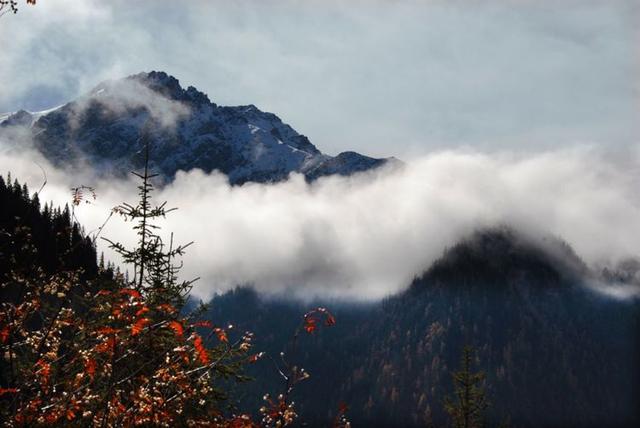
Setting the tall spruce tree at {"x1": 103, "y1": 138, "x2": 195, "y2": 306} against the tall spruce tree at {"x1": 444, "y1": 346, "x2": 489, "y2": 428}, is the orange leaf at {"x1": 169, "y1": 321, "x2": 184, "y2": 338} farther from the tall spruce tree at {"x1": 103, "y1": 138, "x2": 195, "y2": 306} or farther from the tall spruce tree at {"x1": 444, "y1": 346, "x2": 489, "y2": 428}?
the tall spruce tree at {"x1": 444, "y1": 346, "x2": 489, "y2": 428}

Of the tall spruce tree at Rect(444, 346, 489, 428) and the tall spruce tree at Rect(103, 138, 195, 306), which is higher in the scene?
the tall spruce tree at Rect(103, 138, 195, 306)

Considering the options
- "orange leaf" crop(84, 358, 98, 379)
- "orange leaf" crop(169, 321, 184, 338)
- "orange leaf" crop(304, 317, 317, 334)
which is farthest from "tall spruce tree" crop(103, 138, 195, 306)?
"orange leaf" crop(169, 321, 184, 338)

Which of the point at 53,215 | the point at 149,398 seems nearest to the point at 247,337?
the point at 149,398

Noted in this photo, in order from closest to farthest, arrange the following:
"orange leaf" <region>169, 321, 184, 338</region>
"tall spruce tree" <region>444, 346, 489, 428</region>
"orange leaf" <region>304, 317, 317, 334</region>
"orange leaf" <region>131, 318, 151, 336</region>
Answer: "orange leaf" <region>169, 321, 184, 338</region> → "orange leaf" <region>131, 318, 151, 336</region> → "orange leaf" <region>304, 317, 317, 334</region> → "tall spruce tree" <region>444, 346, 489, 428</region>

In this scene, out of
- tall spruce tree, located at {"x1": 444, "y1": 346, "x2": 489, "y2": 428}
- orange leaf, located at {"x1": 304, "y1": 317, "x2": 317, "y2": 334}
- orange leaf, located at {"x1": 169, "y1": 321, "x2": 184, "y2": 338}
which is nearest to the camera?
orange leaf, located at {"x1": 169, "y1": 321, "x2": 184, "y2": 338}

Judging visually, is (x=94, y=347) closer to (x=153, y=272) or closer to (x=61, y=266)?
(x=61, y=266)

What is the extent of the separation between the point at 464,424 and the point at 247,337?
28.7 m

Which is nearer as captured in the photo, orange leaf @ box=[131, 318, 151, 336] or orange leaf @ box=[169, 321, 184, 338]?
orange leaf @ box=[169, 321, 184, 338]

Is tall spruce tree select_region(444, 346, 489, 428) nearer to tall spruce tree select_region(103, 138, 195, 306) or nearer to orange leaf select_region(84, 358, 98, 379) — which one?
tall spruce tree select_region(103, 138, 195, 306)

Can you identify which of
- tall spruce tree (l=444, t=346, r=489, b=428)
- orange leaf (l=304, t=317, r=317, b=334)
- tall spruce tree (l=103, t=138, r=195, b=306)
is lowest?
tall spruce tree (l=444, t=346, r=489, b=428)

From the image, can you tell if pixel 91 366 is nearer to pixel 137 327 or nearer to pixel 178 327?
pixel 137 327

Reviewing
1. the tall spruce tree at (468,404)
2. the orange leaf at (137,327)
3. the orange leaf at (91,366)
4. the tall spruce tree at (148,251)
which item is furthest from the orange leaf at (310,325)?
the tall spruce tree at (468,404)

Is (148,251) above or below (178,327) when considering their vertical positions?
above

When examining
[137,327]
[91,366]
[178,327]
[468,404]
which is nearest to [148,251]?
[91,366]
